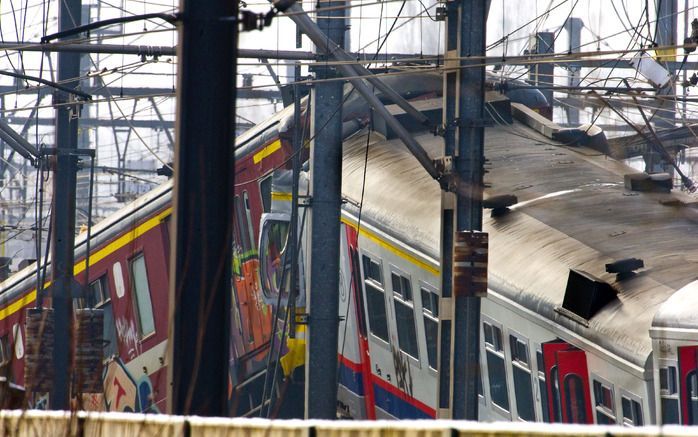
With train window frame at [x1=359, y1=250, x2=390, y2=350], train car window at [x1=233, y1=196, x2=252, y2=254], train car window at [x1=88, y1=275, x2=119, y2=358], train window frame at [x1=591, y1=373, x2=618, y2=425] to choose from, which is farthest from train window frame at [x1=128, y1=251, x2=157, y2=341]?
train window frame at [x1=591, y1=373, x2=618, y2=425]

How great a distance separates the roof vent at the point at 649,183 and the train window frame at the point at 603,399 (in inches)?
171

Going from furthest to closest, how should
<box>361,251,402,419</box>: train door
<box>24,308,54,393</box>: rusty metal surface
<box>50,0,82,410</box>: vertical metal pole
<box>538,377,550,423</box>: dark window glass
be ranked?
<box>50,0,82,410</box>: vertical metal pole
<box>24,308,54,393</box>: rusty metal surface
<box>361,251,402,419</box>: train door
<box>538,377,550,423</box>: dark window glass

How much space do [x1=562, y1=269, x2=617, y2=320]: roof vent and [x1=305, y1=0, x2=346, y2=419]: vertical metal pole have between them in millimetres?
2735

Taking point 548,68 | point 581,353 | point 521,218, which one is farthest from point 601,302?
point 548,68

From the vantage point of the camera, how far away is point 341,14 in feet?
44.7

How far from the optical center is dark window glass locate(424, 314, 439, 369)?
14961 millimetres

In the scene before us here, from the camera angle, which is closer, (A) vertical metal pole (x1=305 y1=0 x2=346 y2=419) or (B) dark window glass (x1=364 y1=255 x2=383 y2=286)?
(A) vertical metal pole (x1=305 y1=0 x2=346 y2=419)

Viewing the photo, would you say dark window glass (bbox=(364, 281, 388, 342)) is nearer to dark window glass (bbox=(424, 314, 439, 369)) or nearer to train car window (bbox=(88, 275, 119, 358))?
dark window glass (bbox=(424, 314, 439, 369))

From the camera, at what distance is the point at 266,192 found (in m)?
18.9

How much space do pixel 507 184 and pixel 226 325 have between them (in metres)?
9.59

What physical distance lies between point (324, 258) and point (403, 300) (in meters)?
2.23

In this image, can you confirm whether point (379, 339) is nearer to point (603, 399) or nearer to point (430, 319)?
point (430, 319)

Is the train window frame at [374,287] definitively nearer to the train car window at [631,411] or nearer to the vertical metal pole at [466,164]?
the vertical metal pole at [466,164]

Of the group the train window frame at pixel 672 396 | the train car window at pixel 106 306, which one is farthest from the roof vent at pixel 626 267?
the train car window at pixel 106 306
